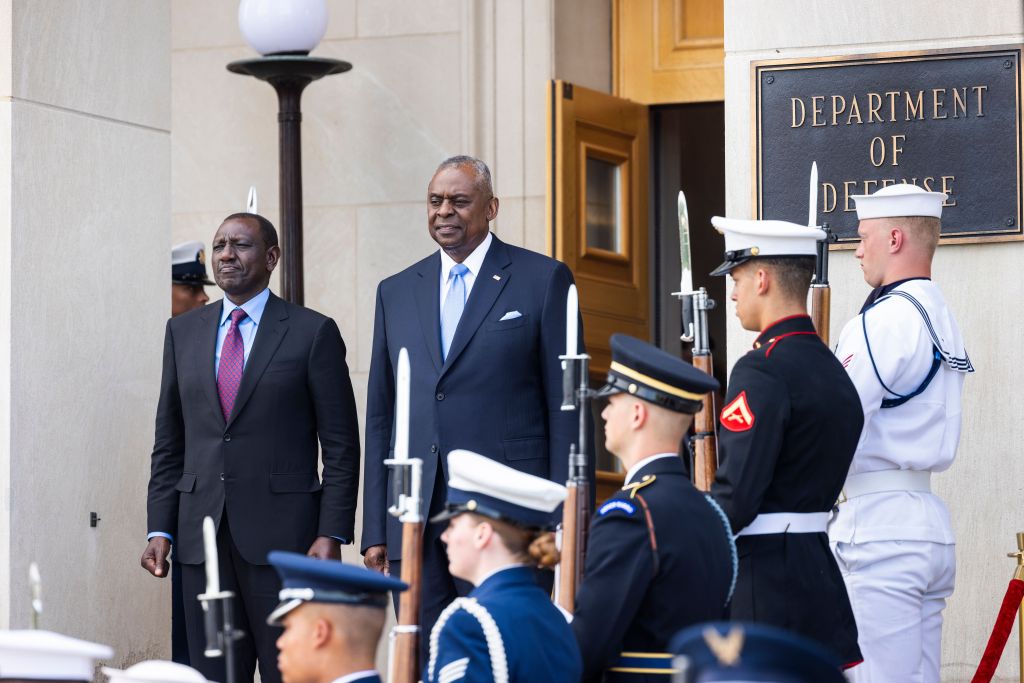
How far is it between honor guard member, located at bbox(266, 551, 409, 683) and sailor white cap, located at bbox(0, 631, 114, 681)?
380mm

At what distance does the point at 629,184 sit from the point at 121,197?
2.92 metres

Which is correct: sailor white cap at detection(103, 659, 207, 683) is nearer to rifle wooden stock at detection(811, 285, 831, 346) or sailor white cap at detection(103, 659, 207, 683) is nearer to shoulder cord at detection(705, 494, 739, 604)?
shoulder cord at detection(705, 494, 739, 604)

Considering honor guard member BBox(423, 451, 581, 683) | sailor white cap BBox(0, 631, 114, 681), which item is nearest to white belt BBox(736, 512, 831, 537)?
honor guard member BBox(423, 451, 581, 683)

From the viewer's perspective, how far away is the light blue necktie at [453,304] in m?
6.16

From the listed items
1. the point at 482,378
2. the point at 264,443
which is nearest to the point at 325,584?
the point at 482,378

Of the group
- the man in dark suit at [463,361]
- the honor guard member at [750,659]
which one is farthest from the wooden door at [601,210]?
the honor guard member at [750,659]

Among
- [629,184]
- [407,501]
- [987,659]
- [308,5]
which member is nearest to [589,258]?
[629,184]

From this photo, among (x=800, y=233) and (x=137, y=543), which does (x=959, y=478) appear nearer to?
(x=800, y=233)

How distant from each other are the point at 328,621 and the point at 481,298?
231cm

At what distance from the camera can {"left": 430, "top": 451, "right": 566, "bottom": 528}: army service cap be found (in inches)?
166

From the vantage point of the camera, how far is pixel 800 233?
526 cm

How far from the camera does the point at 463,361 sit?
6066 millimetres

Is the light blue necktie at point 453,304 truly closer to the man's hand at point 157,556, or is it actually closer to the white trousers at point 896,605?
the man's hand at point 157,556

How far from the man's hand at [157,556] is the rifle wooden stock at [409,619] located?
2008mm
